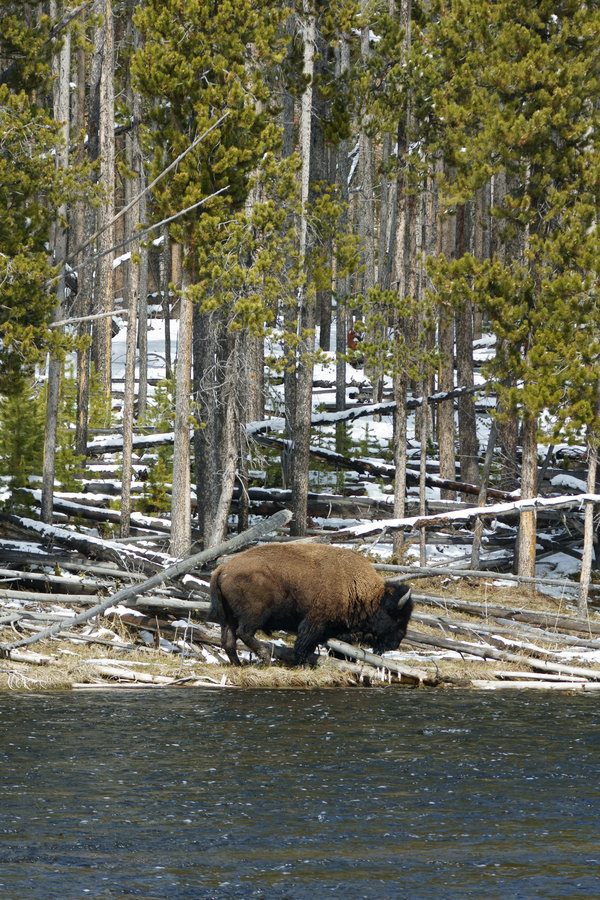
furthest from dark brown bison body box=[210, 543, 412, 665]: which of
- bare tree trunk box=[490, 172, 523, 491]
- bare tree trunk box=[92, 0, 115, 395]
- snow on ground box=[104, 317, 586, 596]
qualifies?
bare tree trunk box=[92, 0, 115, 395]

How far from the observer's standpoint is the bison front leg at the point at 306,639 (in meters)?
13.6

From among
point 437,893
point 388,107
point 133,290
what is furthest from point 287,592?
point 388,107

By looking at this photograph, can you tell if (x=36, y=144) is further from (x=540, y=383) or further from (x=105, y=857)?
(x=105, y=857)

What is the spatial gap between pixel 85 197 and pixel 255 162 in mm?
2852

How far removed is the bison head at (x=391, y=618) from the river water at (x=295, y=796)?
5.59ft

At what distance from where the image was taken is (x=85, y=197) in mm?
16844

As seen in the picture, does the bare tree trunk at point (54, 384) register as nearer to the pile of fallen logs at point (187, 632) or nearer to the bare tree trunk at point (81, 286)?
the bare tree trunk at point (81, 286)

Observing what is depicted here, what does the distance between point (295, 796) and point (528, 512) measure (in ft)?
38.2

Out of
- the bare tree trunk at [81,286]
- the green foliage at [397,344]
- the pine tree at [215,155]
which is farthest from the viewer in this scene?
the bare tree trunk at [81,286]

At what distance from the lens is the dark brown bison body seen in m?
13.4

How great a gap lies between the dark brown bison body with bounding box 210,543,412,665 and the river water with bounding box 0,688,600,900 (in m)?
1.52

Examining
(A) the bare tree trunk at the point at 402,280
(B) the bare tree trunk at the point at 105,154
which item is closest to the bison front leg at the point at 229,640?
(A) the bare tree trunk at the point at 402,280

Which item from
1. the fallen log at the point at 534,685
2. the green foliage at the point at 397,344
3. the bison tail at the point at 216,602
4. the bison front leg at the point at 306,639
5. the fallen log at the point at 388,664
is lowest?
the fallen log at the point at 534,685

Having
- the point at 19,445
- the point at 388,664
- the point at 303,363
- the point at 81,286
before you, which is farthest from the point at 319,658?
the point at 81,286
